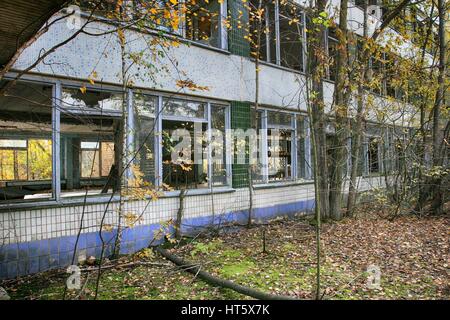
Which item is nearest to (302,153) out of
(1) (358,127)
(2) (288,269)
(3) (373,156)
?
(1) (358,127)

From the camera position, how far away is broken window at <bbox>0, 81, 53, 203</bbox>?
624 cm

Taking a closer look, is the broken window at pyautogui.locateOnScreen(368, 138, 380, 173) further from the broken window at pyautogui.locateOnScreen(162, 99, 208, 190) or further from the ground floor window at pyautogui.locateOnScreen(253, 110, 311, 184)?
the broken window at pyautogui.locateOnScreen(162, 99, 208, 190)

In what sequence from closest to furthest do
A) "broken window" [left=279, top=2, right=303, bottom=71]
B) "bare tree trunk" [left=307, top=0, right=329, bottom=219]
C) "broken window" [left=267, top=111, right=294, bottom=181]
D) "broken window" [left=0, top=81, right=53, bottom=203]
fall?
"broken window" [left=0, top=81, right=53, bottom=203] < "bare tree trunk" [left=307, top=0, right=329, bottom=219] < "broken window" [left=267, top=111, right=294, bottom=181] < "broken window" [left=279, top=2, right=303, bottom=71]

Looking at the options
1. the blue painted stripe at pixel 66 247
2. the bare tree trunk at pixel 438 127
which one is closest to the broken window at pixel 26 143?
the blue painted stripe at pixel 66 247

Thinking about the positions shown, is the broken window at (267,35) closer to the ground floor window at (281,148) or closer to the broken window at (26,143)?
the ground floor window at (281,148)

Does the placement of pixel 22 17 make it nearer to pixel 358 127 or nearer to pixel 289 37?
pixel 358 127

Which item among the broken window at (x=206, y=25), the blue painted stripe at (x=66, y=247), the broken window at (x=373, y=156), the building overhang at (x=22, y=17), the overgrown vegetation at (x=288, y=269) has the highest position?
the broken window at (x=206, y=25)

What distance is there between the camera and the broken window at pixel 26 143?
6239 mm

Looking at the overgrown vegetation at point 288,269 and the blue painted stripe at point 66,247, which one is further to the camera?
the blue painted stripe at point 66,247

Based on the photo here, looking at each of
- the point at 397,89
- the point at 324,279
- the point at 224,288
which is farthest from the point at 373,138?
the point at 224,288

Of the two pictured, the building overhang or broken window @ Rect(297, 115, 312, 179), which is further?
broken window @ Rect(297, 115, 312, 179)

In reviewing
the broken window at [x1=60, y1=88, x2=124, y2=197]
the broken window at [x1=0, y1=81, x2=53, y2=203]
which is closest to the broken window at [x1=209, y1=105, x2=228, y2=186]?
the broken window at [x1=60, y1=88, x2=124, y2=197]

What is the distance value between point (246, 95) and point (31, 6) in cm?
695
